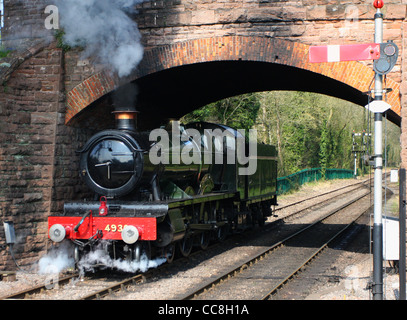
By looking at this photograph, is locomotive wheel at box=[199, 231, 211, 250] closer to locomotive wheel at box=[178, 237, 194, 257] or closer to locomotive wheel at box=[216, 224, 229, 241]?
locomotive wheel at box=[178, 237, 194, 257]

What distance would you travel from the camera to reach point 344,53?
634 centimetres

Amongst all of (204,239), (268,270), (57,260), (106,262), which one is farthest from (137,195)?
(204,239)

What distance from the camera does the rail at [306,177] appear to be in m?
27.5

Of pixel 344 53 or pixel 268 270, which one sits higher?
pixel 344 53

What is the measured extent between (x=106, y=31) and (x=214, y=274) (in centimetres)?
529

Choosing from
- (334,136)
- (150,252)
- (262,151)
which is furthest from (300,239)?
(334,136)

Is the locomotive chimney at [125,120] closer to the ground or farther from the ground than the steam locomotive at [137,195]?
farther from the ground

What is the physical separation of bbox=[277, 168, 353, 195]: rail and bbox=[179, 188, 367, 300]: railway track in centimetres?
1256

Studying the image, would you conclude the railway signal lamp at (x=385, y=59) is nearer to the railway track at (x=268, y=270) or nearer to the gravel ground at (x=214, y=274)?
the gravel ground at (x=214, y=274)

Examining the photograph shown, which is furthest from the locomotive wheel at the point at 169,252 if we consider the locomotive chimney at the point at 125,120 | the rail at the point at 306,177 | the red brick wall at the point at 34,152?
the rail at the point at 306,177

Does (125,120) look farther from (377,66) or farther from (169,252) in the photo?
(377,66)

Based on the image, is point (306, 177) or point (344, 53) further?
point (306, 177)

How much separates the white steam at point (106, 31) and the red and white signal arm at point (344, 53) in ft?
16.6

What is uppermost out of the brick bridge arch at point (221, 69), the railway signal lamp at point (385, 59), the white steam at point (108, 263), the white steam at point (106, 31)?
the white steam at point (106, 31)
